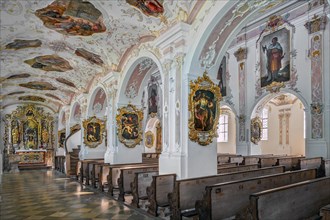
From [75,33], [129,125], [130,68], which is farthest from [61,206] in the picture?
[75,33]

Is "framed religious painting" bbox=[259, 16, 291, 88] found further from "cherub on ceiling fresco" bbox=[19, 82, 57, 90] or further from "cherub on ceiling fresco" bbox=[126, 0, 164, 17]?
"cherub on ceiling fresco" bbox=[19, 82, 57, 90]

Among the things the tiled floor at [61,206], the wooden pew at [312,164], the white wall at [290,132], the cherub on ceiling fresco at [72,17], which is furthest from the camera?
the white wall at [290,132]

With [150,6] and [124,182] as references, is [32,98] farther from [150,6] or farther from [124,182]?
[150,6]

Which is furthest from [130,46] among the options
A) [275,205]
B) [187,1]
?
[275,205]

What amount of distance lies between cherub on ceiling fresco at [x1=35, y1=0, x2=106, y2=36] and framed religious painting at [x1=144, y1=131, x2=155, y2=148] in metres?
13.7

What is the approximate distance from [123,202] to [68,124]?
542 inches

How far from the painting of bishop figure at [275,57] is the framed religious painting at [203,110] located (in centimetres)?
655

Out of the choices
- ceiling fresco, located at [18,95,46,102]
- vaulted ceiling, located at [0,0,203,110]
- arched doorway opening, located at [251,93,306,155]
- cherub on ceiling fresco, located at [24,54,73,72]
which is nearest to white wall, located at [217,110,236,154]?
arched doorway opening, located at [251,93,306,155]

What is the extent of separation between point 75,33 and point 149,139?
13897 millimetres

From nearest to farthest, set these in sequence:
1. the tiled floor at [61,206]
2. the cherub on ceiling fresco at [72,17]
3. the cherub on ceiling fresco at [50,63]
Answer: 1. the tiled floor at [61,206]
2. the cherub on ceiling fresco at [72,17]
3. the cherub on ceiling fresco at [50,63]

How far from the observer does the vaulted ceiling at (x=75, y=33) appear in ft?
24.1

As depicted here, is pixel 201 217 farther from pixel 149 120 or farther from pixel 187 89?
pixel 149 120

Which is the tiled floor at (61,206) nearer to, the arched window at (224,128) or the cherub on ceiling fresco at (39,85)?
the cherub on ceiling fresco at (39,85)

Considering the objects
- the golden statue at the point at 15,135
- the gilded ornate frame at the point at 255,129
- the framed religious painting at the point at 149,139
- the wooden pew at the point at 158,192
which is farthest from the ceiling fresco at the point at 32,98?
the wooden pew at the point at 158,192
